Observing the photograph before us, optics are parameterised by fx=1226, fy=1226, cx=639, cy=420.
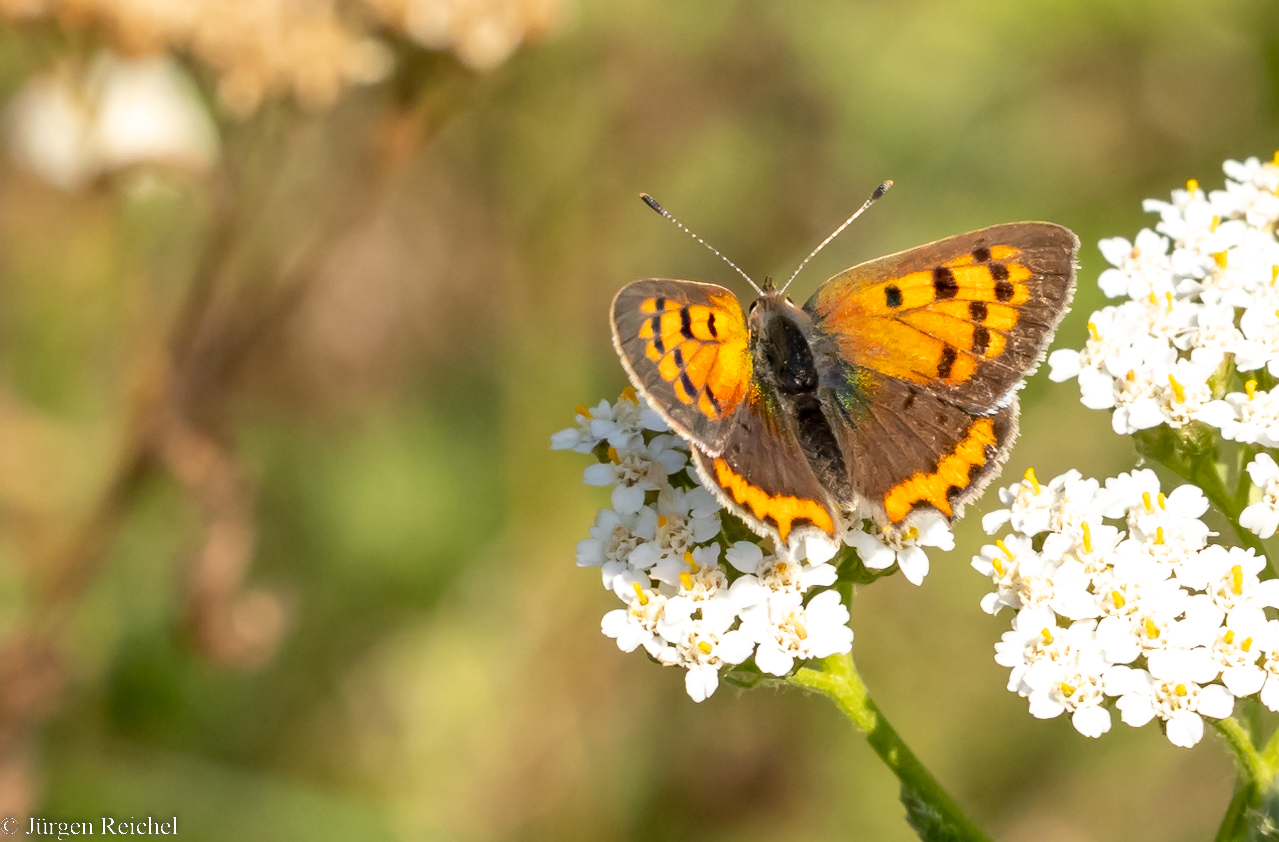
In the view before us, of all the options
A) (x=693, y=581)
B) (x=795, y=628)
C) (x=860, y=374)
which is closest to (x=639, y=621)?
(x=693, y=581)

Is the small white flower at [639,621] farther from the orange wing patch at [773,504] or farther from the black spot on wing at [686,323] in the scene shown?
the black spot on wing at [686,323]

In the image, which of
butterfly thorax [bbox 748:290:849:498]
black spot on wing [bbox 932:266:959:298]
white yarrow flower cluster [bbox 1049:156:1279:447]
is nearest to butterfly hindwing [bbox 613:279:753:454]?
butterfly thorax [bbox 748:290:849:498]

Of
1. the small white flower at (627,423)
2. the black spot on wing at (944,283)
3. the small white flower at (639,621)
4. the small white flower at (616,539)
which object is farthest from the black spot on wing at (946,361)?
the small white flower at (639,621)

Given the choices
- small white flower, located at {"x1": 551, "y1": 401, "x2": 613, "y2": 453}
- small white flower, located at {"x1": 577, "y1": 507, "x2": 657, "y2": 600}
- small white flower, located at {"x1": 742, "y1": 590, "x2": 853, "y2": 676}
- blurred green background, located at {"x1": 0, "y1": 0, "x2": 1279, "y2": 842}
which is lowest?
small white flower, located at {"x1": 742, "y1": 590, "x2": 853, "y2": 676}

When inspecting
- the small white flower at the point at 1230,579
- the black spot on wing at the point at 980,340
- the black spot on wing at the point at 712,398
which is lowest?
the small white flower at the point at 1230,579

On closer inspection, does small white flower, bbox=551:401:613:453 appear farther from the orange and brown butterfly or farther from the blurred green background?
the blurred green background

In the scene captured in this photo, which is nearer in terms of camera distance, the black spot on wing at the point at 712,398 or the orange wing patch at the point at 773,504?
the orange wing patch at the point at 773,504
